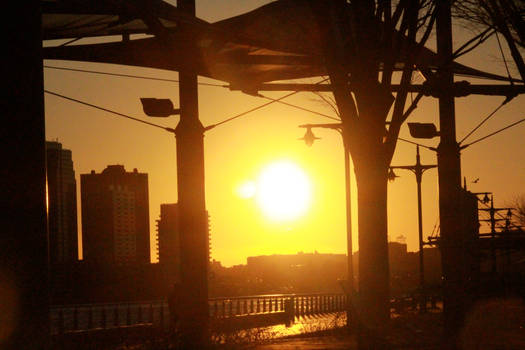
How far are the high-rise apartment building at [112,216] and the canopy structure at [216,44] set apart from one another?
145018mm

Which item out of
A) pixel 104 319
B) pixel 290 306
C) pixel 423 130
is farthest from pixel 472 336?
pixel 290 306

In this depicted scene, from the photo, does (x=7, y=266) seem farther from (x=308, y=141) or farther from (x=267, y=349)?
(x=308, y=141)

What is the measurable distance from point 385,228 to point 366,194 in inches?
20.9

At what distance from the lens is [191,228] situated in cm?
1506

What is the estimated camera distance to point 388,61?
11688 millimetres

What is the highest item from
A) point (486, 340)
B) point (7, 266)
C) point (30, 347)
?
point (7, 266)

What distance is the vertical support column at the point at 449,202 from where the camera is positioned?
63.0ft

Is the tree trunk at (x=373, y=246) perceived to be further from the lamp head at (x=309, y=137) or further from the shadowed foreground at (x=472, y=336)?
the lamp head at (x=309, y=137)

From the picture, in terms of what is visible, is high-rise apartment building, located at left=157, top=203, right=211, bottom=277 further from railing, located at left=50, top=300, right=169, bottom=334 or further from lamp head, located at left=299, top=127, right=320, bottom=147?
lamp head, located at left=299, top=127, right=320, bottom=147

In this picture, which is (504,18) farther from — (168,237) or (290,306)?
(168,237)

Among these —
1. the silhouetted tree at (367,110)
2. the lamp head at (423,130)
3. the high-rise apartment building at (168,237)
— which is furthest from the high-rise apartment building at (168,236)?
the silhouetted tree at (367,110)

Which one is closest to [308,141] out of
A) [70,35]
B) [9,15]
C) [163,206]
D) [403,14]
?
[70,35]

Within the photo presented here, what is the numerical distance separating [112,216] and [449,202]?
167m

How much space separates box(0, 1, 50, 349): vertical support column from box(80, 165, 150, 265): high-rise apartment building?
160 m
